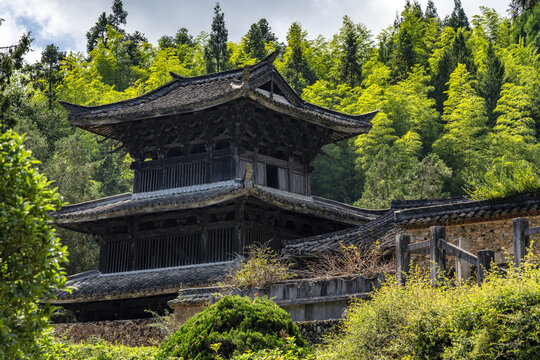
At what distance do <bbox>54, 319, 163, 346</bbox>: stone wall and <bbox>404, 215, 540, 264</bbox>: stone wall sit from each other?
884 centimetres

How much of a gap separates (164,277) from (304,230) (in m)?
5.36

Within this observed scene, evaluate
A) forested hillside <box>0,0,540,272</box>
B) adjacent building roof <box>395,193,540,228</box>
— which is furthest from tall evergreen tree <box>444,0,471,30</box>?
adjacent building roof <box>395,193,540,228</box>

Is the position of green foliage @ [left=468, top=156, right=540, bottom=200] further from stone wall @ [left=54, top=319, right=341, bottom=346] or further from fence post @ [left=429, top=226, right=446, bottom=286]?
stone wall @ [left=54, top=319, right=341, bottom=346]

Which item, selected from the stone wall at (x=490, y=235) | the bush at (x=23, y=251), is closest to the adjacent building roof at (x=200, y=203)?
the stone wall at (x=490, y=235)

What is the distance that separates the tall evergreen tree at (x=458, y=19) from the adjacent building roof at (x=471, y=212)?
52896 mm

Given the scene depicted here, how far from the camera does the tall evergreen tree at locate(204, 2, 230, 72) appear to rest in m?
60.5

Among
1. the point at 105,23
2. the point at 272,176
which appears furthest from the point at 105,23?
the point at 272,176

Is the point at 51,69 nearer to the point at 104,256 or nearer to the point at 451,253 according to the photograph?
the point at 104,256

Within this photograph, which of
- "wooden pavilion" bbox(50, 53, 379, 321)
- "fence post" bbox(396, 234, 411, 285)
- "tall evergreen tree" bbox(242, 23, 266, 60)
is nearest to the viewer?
"fence post" bbox(396, 234, 411, 285)

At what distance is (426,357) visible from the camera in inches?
390

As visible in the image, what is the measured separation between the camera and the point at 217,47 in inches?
2395

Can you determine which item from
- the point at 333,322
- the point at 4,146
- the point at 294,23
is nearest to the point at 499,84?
the point at 294,23

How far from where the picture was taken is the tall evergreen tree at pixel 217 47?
2383 inches

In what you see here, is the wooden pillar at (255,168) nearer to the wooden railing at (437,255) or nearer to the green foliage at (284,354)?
the wooden railing at (437,255)
